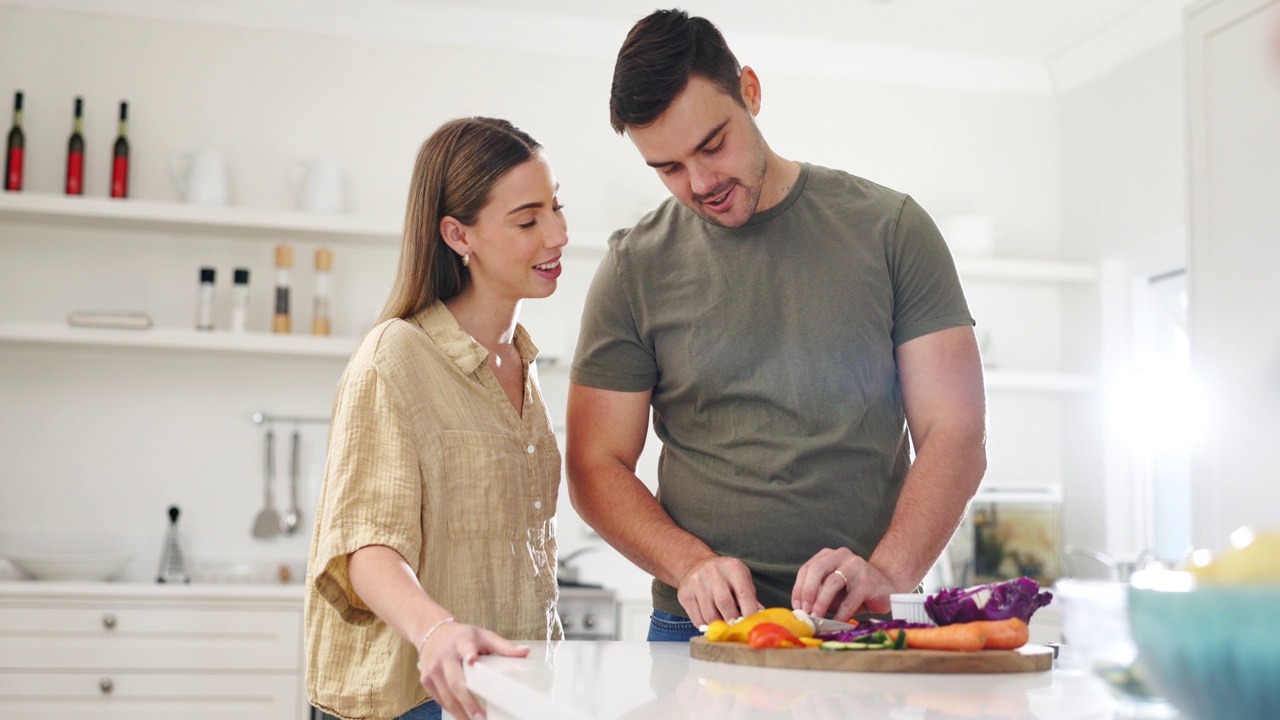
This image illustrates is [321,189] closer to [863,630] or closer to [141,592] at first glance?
[141,592]

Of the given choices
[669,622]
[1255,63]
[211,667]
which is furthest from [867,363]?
[211,667]

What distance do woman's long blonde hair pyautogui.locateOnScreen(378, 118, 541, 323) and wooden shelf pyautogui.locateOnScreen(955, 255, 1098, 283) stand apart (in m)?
3.24

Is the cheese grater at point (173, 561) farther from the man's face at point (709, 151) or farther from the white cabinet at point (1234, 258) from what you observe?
the white cabinet at point (1234, 258)

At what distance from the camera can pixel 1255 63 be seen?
2021mm

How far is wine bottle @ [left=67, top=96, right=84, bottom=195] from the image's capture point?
13.2ft

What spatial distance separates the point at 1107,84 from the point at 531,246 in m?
3.72

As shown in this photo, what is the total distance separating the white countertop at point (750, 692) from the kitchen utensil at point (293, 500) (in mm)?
3301

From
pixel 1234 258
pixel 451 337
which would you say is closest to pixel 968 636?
pixel 451 337

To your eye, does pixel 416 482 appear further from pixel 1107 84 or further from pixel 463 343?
pixel 1107 84

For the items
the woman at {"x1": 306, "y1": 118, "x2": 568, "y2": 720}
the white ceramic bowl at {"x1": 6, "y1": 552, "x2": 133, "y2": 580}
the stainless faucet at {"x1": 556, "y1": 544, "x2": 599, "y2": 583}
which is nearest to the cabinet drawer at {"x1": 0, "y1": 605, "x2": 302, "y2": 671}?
the white ceramic bowl at {"x1": 6, "y1": 552, "x2": 133, "y2": 580}

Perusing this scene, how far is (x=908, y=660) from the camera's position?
0.92 metres

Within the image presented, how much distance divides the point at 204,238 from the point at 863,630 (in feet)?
12.2

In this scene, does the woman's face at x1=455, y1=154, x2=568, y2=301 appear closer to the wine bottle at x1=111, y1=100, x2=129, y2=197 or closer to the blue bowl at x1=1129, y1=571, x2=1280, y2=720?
the blue bowl at x1=1129, y1=571, x2=1280, y2=720

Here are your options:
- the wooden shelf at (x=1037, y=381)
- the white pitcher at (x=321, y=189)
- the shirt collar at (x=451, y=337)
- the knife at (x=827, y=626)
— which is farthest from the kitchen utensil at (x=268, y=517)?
the knife at (x=827, y=626)
